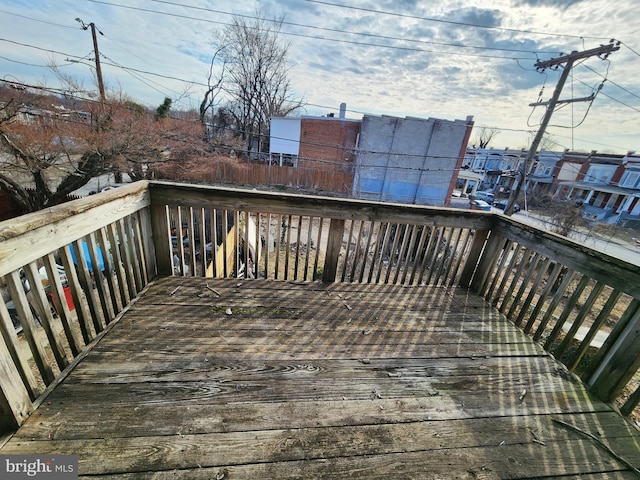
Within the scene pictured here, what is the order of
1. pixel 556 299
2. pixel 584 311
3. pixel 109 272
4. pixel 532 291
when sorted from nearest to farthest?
pixel 109 272 < pixel 584 311 < pixel 556 299 < pixel 532 291

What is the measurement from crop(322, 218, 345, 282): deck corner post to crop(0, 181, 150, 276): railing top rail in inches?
64.3

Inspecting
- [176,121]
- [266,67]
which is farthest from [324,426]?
[266,67]

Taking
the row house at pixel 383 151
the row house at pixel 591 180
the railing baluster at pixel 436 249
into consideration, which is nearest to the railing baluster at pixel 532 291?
the railing baluster at pixel 436 249

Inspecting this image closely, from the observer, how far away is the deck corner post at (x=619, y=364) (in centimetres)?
166

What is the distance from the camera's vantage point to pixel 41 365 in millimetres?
1371

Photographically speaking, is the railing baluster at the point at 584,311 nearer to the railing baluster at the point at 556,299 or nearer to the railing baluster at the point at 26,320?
the railing baluster at the point at 556,299

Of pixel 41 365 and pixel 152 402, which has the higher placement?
pixel 41 365

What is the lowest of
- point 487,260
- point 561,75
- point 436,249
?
point 487,260

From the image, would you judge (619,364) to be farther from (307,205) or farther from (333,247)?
(307,205)

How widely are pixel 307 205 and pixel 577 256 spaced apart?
212 cm

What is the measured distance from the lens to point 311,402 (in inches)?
59.7

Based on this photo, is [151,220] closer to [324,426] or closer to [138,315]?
[138,315]

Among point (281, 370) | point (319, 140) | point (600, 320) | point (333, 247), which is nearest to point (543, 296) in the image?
point (600, 320)

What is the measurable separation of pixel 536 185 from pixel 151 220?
39952 mm
